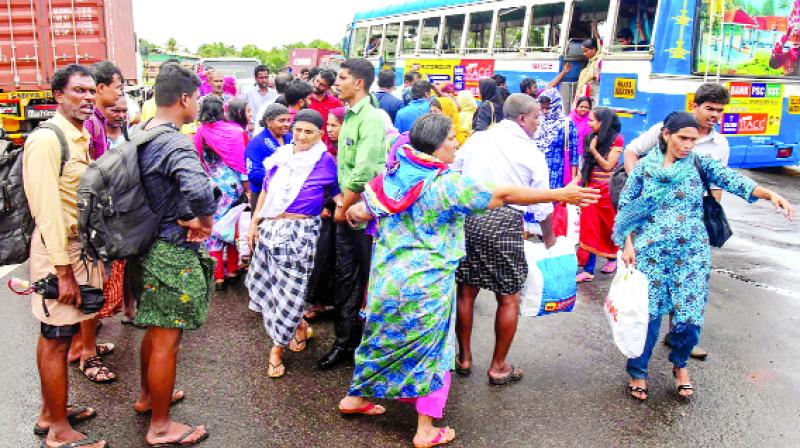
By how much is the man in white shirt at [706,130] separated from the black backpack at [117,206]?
3032mm

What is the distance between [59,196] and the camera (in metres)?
3.12

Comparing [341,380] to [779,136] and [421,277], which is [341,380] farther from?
[779,136]

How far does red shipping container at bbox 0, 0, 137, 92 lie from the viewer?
10.6 m

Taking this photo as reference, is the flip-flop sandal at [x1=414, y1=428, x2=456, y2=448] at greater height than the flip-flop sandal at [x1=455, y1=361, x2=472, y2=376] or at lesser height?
greater

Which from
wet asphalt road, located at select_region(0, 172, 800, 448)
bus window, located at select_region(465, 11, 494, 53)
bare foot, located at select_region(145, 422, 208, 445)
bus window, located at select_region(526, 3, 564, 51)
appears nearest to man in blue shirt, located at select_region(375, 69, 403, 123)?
wet asphalt road, located at select_region(0, 172, 800, 448)

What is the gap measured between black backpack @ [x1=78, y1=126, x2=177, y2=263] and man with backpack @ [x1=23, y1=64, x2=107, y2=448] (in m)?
0.21

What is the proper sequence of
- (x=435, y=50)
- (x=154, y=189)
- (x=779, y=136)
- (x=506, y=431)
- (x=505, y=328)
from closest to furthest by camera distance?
(x=154, y=189) → (x=506, y=431) → (x=505, y=328) → (x=779, y=136) → (x=435, y=50)

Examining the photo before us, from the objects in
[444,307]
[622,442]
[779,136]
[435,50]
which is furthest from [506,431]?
[435,50]

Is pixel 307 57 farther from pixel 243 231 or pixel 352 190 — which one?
pixel 352 190

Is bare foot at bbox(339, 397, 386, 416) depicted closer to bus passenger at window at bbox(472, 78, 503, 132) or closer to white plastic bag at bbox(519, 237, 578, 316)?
white plastic bag at bbox(519, 237, 578, 316)

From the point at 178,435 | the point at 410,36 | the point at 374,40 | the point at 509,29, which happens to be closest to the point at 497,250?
the point at 178,435

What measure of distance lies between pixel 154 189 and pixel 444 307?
1524 millimetres

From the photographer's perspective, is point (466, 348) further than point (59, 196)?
Yes

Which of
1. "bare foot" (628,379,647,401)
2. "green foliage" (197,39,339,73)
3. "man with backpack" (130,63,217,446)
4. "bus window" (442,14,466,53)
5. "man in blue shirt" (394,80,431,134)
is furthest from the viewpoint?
"green foliage" (197,39,339,73)
